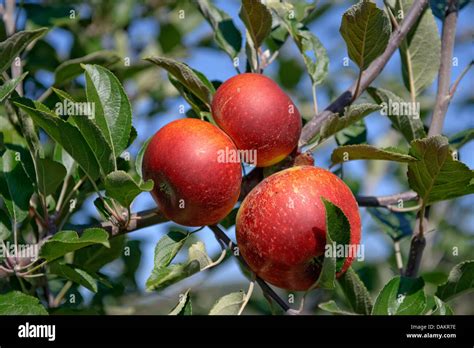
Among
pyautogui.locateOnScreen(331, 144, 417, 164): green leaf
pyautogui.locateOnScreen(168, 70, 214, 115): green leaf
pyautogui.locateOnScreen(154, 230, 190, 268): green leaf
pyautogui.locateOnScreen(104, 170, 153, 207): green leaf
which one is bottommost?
pyautogui.locateOnScreen(154, 230, 190, 268): green leaf

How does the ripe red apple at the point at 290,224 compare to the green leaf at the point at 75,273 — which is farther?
the green leaf at the point at 75,273

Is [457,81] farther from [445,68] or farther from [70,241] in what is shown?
[70,241]

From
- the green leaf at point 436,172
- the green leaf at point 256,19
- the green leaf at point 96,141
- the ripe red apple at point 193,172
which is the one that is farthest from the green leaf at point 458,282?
the green leaf at point 96,141

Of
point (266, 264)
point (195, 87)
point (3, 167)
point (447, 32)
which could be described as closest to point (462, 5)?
point (447, 32)

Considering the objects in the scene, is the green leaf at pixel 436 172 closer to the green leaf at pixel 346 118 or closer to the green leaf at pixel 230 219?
the green leaf at pixel 346 118

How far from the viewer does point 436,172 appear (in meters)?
1.20

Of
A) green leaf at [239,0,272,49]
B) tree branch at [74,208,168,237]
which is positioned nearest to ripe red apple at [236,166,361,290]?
tree branch at [74,208,168,237]

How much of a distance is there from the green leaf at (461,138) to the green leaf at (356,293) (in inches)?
17.4

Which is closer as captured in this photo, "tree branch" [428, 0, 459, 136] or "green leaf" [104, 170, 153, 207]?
"green leaf" [104, 170, 153, 207]

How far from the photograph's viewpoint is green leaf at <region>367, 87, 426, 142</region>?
1.37m

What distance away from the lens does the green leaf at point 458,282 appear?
1316 millimetres

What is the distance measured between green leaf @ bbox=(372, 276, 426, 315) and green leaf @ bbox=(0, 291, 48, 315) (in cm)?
66

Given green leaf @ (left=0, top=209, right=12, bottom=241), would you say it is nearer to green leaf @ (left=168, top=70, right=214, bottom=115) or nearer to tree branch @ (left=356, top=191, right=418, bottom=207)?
green leaf @ (left=168, top=70, right=214, bottom=115)

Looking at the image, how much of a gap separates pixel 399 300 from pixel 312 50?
1.88ft
